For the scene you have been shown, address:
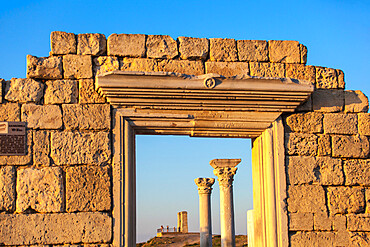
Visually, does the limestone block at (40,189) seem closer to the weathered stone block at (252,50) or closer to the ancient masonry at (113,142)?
the ancient masonry at (113,142)

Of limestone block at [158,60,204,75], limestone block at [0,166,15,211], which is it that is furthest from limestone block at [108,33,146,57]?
limestone block at [0,166,15,211]

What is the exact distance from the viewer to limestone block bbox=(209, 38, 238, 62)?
19.4 feet

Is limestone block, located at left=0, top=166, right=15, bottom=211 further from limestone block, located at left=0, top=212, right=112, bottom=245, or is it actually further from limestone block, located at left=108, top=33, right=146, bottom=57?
limestone block, located at left=108, top=33, right=146, bottom=57

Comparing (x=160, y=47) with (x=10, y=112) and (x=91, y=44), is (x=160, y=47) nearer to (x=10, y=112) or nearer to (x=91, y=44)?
(x=91, y=44)

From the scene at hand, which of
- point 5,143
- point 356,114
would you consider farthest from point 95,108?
point 356,114

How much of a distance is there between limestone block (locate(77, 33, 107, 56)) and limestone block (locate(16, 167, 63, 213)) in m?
1.39

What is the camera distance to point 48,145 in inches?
214

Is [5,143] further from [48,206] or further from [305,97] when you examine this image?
[305,97]

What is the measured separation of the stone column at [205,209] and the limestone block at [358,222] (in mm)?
8696

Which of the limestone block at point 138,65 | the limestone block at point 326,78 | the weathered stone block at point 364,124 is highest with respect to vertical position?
the limestone block at point 138,65

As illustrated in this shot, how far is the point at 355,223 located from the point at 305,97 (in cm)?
159

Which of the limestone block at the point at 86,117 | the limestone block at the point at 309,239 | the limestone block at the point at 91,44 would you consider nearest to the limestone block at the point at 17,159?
the limestone block at the point at 86,117

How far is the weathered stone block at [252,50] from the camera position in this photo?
5.98 meters

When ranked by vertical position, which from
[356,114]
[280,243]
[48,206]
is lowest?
[280,243]
